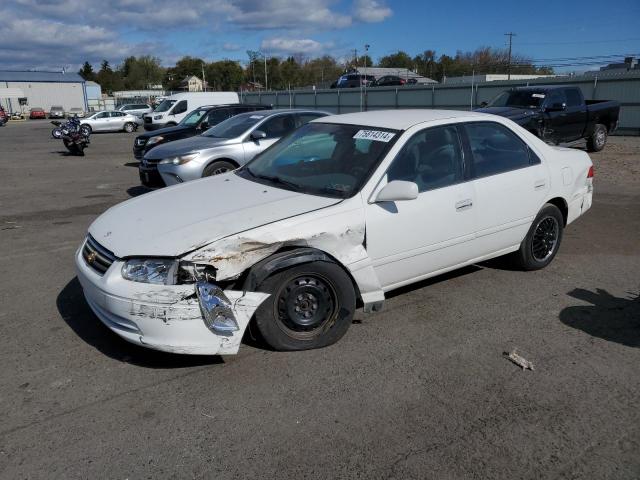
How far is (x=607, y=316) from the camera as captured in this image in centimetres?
430

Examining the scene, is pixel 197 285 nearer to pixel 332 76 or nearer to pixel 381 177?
pixel 381 177

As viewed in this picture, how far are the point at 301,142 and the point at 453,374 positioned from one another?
2.48 metres

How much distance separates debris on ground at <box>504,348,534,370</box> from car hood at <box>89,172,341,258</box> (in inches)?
64.5

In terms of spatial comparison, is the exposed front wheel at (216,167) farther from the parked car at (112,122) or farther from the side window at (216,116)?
the parked car at (112,122)

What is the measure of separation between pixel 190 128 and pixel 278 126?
12.9ft

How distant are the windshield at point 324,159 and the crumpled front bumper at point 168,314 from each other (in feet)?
3.75

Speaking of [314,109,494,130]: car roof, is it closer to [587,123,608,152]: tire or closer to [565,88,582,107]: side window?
[565,88,582,107]: side window

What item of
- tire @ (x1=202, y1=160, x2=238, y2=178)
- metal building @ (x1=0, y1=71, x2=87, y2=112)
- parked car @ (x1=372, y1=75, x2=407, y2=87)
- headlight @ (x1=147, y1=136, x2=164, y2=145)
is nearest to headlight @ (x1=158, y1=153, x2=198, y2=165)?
tire @ (x1=202, y1=160, x2=238, y2=178)

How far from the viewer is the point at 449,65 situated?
89.0m

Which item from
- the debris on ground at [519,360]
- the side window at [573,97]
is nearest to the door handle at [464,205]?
the debris on ground at [519,360]

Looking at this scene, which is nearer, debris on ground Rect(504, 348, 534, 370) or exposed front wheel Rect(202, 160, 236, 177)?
debris on ground Rect(504, 348, 534, 370)

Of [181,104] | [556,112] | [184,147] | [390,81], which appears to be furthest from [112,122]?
[556,112]

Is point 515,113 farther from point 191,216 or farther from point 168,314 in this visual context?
point 168,314

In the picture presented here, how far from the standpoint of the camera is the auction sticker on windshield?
4185 millimetres
